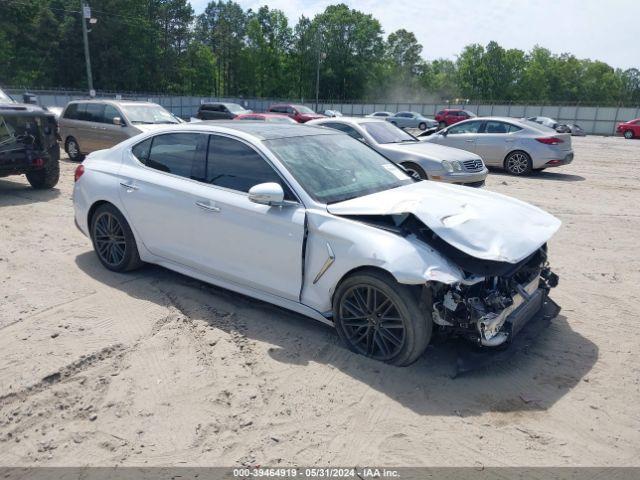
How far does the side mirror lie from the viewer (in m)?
3.95

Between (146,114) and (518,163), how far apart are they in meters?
9.76

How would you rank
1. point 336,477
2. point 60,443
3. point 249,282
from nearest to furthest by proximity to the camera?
point 336,477, point 60,443, point 249,282

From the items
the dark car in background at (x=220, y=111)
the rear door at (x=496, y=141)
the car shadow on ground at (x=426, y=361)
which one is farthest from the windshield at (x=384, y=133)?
the dark car in background at (x=220, y=111)

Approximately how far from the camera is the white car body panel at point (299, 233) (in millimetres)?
3590

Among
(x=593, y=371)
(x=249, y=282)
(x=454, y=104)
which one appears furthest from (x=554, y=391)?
(x=454, y=104)

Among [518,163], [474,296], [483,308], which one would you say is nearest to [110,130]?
[518,163]

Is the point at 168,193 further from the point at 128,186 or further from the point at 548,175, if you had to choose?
the point at 548,175

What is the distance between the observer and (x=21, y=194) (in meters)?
9.47

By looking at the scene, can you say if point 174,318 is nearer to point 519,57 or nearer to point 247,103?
point 247,103

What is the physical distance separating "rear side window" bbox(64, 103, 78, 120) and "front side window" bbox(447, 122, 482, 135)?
10252 millimetres

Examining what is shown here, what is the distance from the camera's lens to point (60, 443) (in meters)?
2.97

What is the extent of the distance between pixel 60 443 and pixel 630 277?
5800 millimetres

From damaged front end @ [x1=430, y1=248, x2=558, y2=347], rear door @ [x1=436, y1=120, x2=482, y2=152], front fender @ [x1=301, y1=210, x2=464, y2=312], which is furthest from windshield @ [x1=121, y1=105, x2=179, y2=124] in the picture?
damaged front end @ [x1=430, y1=248, x2=558, y2=347]

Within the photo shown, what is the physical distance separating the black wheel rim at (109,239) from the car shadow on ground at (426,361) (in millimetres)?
518
